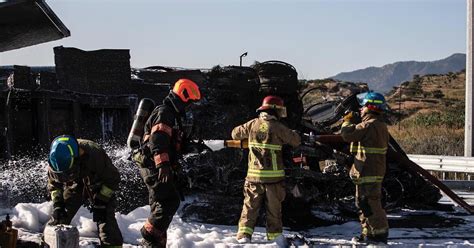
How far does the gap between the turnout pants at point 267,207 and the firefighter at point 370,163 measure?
86 centimetres

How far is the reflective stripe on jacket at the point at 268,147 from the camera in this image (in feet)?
21.6

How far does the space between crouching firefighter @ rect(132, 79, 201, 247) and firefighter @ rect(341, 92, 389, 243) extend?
1.84m

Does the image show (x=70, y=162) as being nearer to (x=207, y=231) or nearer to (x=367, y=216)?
(x=207, y=231)

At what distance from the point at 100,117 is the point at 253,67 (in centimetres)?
258

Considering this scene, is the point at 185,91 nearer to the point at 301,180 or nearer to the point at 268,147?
the point at 268,147

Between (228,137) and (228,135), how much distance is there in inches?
1.6

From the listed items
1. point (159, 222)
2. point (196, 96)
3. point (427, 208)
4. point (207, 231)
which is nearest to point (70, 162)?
point (159, 222)

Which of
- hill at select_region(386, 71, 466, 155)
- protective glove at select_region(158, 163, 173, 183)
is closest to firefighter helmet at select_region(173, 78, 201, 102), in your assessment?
protective glove at select_region(158, 163, 173, 183)

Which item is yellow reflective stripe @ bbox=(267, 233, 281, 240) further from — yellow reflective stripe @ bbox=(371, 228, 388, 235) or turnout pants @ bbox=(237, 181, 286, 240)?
yellow reflective stripe @ bbox=(371, 228, 388, 235)

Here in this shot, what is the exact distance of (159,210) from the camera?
601 centimetres

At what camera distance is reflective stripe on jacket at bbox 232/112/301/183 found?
659cm

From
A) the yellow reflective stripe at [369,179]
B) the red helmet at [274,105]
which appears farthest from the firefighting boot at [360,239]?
the red helmet at [274,105]

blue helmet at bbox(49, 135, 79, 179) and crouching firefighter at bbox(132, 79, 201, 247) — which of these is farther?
crouching firefighter at bbox(132, 79, 201, 247)

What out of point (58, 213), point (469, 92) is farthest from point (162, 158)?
point (469, 92)
